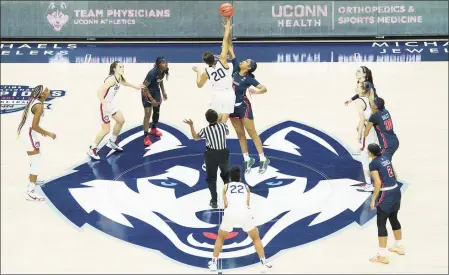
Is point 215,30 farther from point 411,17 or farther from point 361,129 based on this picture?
point 361,129

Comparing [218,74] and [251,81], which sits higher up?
[218,74]

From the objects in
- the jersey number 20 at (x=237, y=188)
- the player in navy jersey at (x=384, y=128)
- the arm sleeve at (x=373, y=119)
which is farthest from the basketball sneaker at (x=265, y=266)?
the arm sleeve at (x=373, y=119)

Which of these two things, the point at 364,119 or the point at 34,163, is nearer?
the point at 34,163

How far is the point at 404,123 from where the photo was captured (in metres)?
18.5

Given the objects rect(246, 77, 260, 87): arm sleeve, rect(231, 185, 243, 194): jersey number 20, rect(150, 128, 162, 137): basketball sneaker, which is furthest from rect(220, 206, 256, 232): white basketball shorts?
rect(150, 128, 162, 137): basketball sneaker

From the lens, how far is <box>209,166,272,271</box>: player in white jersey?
39.2 feet

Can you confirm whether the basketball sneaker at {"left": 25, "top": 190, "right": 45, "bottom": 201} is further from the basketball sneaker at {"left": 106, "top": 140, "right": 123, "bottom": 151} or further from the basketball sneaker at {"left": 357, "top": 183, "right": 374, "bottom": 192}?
the basketball sneaker at {"left": 357, "top": 183, "right": 374, "bottom": 192}

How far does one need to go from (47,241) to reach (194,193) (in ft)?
9.11

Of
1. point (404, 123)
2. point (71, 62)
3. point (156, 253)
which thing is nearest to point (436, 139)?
point (404, 123)

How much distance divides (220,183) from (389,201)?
12.8 feet

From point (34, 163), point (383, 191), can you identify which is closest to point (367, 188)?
point (383, 191)

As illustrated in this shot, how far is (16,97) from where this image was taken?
2034 cm

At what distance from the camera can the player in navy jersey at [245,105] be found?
15.6m

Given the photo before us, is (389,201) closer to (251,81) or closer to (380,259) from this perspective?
(380,259)
